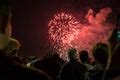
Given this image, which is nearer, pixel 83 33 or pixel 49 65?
pixel 49 65

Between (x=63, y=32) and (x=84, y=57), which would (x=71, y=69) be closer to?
(x=84, y=57)

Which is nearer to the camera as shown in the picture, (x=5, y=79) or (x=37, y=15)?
(x=5, y=79)

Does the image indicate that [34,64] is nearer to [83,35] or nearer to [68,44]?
[68,44]

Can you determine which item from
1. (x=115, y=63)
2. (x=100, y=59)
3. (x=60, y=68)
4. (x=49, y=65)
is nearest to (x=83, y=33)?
(x=60, y=68)

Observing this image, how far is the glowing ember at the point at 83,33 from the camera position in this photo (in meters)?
26.1

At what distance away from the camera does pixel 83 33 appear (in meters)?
29.6

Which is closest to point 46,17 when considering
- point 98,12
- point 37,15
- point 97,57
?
point 37,15

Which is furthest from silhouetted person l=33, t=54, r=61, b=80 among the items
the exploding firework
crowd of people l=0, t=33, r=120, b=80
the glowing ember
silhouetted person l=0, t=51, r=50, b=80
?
the glowing ember

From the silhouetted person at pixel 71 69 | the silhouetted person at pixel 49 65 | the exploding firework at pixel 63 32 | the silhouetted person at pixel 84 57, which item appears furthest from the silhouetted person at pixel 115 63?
the exploding firework at pixel 63 32

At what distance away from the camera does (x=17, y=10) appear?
29.0m

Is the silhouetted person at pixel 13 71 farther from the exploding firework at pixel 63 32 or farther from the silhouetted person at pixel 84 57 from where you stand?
the exploding firework at pixel 63 32

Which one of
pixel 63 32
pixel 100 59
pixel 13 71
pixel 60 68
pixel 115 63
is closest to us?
pixel 13 71

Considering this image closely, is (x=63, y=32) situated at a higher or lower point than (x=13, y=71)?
higher

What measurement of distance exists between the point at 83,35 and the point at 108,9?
2366 mm
